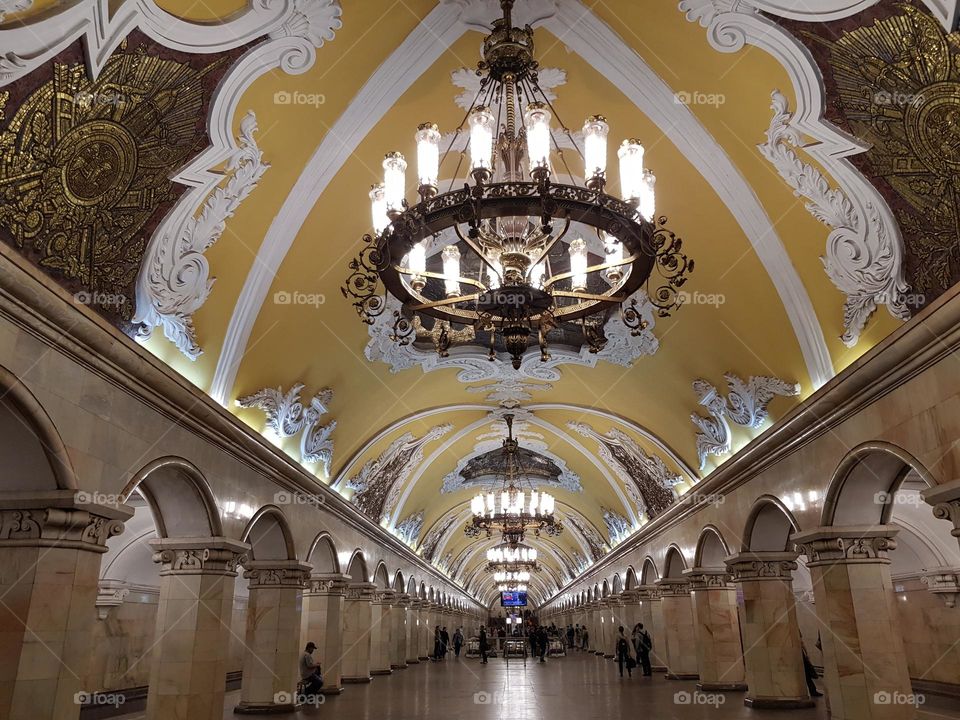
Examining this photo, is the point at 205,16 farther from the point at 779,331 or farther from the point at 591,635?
the point at 591,635

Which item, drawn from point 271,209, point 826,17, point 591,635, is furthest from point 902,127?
point 591,635

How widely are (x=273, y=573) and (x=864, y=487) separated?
27.0ft

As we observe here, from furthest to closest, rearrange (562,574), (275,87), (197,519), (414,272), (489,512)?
(562,574) → (489,512) → (197,519) → (275,87) → (414,272)

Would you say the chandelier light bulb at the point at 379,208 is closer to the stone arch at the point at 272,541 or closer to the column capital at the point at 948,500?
the column capital at the point at 948,500

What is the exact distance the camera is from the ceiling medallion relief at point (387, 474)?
49.0 feet

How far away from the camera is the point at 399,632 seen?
71.1ft

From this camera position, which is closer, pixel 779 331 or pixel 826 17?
pixel 826 17

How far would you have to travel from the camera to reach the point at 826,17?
5082 millimetres

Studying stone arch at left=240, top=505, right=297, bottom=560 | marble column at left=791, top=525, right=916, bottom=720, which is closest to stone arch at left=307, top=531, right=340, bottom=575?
stone arch at left=240, top=505, right=297, bottom=560

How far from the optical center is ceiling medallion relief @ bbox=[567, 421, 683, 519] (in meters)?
14.9

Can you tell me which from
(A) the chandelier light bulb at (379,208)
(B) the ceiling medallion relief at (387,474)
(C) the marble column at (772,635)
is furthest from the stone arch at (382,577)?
(A) the chandelier light bulb at (379,208)

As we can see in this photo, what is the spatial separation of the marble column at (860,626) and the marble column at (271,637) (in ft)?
24.1

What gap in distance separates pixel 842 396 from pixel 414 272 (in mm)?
4852

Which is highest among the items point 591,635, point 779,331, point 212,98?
point 212,98
